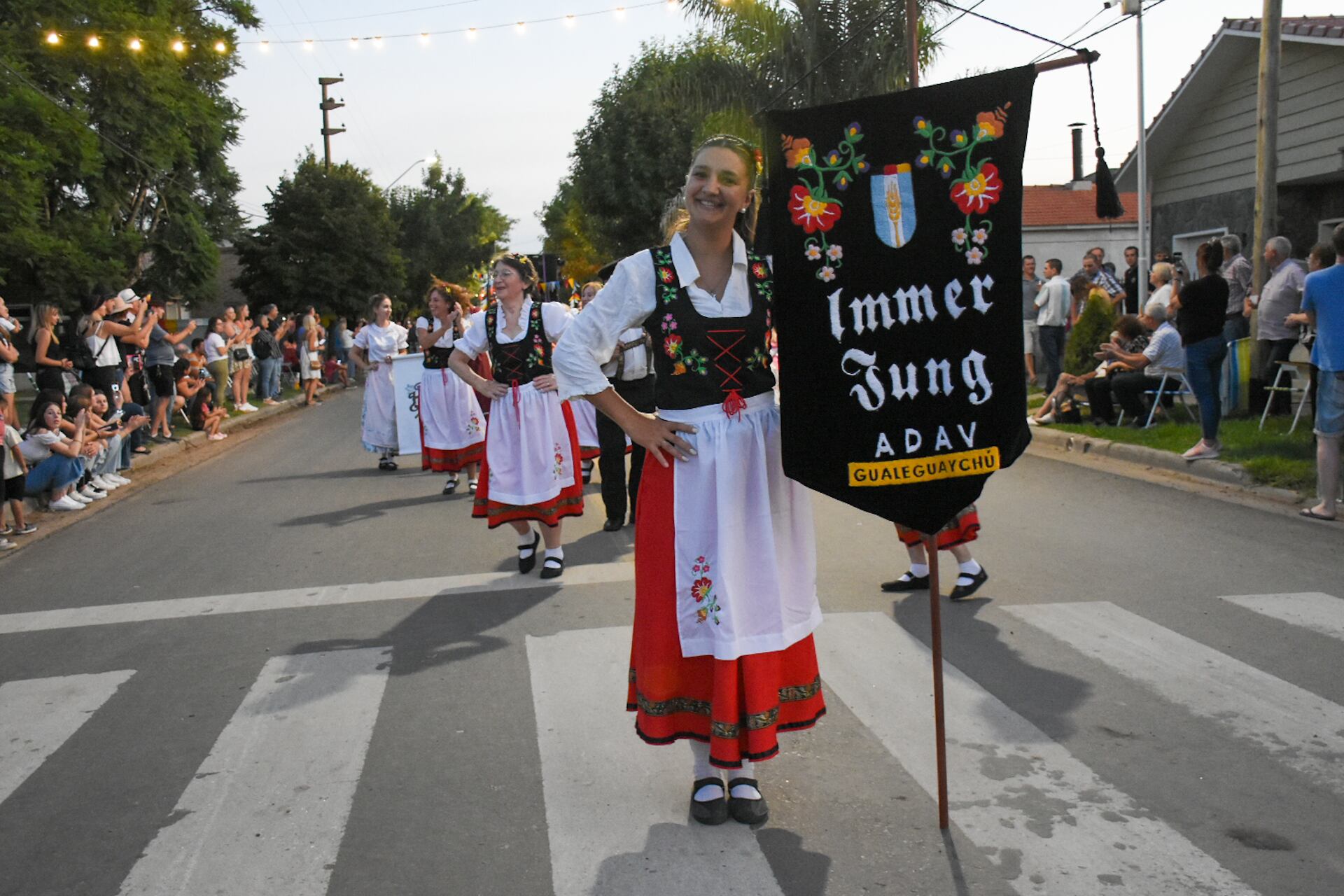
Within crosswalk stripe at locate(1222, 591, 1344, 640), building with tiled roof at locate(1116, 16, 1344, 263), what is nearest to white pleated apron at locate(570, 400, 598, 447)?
crosswalk stripe at locate(1222, 591, 1344, 640)

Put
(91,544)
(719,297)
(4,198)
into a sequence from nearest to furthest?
1. (719,297)
2. (91,544)
3. (4,198)

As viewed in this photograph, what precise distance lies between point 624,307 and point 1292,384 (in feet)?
34.7

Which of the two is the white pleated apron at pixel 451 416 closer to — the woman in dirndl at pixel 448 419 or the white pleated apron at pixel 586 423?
the woman in dirndl at pixel 448 419

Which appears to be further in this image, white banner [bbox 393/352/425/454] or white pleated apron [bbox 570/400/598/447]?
white banner [bbox 393/352/425/454]

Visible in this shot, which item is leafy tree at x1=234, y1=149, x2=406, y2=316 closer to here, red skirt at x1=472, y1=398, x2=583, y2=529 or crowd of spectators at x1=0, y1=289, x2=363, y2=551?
crowd of spectators at x1=0, y1=289, x2=363, y2=551

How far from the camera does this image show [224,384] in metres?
20.7

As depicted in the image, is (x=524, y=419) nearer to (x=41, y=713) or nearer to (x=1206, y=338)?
(x=41, y=713)

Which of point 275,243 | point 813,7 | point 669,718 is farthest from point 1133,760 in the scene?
point 275,243

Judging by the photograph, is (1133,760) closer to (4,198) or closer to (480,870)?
(480,870)

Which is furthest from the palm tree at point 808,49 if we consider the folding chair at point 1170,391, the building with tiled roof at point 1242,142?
the folding chair at point 1170,391

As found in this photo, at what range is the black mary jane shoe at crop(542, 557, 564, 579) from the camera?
7703 mm

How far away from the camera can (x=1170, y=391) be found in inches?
520

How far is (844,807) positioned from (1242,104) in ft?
59.6

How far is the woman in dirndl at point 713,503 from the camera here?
3.93 m
